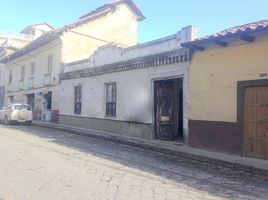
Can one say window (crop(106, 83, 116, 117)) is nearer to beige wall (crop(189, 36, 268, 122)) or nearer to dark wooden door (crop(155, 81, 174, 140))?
dark wooden door (crop(155, 81, 174, 140))

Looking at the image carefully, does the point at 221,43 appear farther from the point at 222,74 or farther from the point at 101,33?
the point at 101,33

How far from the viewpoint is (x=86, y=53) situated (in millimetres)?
24219

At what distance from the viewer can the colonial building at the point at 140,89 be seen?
13367mm

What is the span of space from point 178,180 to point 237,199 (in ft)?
5.17

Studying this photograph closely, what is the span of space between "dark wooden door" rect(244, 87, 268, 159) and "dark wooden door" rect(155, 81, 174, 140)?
4.73 metres

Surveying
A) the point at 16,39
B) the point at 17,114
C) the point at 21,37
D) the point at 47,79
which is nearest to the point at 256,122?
the point at 17,114

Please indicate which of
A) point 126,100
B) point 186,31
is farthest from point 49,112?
point 186,31

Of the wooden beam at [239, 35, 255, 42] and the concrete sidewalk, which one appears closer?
the concrete sidewalk

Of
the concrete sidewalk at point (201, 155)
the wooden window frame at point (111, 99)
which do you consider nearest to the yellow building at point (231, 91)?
the concrete sidewalk at point (201, 155)

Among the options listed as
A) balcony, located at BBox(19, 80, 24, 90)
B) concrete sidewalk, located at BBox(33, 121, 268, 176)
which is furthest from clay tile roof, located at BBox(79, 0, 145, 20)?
concrete sidewalk, located at BBox(33, 121, 268, 176)

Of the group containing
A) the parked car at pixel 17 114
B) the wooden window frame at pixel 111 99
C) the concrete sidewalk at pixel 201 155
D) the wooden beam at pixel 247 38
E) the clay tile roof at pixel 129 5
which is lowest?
the concrete sidewalk at pixel 201 155

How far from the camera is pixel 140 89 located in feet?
50.2

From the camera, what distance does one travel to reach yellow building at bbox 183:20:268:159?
9.99 m

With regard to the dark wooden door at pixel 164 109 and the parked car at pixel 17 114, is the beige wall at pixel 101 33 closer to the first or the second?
the parked car at pixel 17 114
